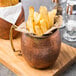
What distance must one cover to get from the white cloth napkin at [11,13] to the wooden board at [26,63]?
96 millimetres

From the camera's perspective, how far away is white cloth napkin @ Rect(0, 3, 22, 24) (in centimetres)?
76

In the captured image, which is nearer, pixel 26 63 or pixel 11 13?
pixel 26 63

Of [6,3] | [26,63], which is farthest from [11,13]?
[26,63]

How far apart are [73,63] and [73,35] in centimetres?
19

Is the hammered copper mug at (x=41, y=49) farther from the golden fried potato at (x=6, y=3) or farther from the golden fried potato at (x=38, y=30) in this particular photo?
the golden fried potato at (x=6, y=3)

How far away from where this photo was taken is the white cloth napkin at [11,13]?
76 centimetres

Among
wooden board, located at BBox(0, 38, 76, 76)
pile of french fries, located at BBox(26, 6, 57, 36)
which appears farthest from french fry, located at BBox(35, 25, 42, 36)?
wooden board, located at BBox(0, 38, 76, 76)

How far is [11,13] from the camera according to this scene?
772 mm

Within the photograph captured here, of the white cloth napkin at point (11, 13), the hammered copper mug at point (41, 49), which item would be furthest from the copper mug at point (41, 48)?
the white cloth napkin at point (11, 13)

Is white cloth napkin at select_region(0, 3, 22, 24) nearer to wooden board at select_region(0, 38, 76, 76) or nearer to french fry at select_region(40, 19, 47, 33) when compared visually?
wooden board at select_region(0, 38, 76, 76)

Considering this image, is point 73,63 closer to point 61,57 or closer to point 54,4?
point 61,57

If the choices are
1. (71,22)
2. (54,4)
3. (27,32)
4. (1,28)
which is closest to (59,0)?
(54,4)

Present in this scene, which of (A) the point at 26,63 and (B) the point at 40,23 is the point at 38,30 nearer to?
(B) the point at 40,23

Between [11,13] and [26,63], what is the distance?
0.21m
